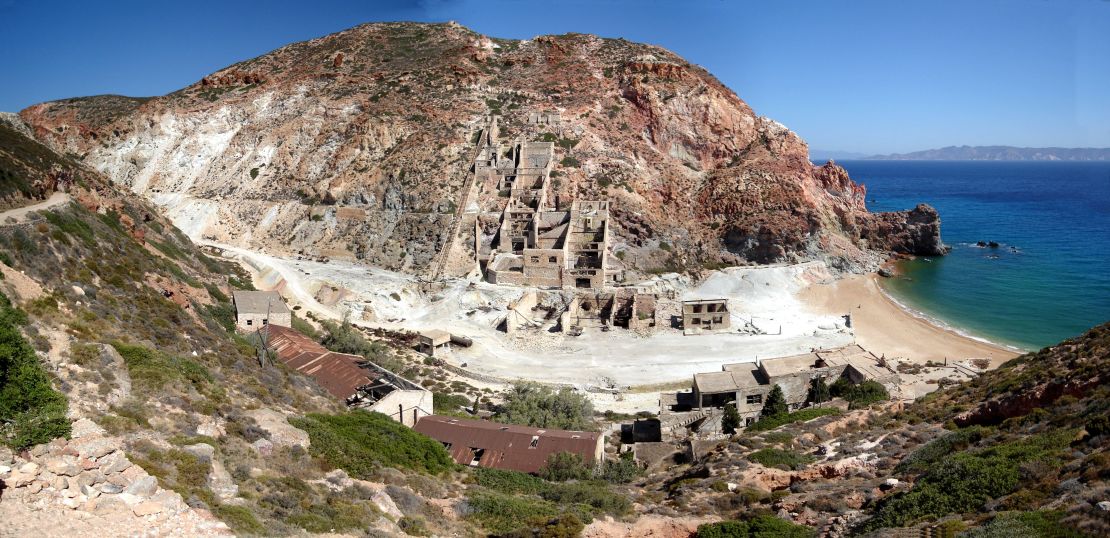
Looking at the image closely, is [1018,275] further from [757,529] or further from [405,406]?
[757,529]

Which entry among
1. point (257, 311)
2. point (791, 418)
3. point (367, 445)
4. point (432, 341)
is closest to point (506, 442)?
point (367, 445)

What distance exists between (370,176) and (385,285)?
18594mm

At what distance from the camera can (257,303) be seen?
33.3 meters

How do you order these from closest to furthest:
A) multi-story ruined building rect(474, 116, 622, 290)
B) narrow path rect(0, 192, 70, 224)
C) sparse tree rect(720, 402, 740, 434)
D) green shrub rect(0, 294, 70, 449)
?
green shrub rect(0, 294, 70, 449) → narrow path rect(0, 192, 70, 224) → sparse tree rect(720, 402, 740, 434) → multi-story ruined building rect(474, 116, 622, 290)

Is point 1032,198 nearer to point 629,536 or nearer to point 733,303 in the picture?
point 733,303

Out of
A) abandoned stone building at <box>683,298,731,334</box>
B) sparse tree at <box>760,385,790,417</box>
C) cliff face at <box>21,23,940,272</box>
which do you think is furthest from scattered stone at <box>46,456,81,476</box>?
cliff face at <box>21,23,940,272</box>

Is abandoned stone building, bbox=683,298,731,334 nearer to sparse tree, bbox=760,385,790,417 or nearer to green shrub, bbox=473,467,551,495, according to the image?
sparse tree, bbox=760,385,790,417

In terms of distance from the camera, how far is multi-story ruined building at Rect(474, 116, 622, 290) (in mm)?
52469

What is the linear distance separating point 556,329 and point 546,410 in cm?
1703

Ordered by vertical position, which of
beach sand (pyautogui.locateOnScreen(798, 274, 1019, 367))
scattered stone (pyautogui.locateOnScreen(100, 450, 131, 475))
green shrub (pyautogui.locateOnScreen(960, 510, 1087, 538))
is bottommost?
beach sand (pyautogui.locateOnScreen(798, 274, 1019, 367))

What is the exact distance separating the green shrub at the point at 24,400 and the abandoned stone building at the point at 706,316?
40014mm

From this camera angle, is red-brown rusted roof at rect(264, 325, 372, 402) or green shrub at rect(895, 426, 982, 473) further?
red-brown rusted roof at rect(264, 325, 372, 402)

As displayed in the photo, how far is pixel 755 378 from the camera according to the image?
32.0 meters

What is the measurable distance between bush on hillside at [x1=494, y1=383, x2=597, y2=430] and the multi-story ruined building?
20414 mm
